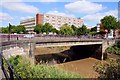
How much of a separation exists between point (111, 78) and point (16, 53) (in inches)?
517

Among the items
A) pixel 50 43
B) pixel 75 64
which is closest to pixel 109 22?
pixel 75 64

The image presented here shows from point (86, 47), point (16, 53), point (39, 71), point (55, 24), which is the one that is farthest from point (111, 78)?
point (55, 24)

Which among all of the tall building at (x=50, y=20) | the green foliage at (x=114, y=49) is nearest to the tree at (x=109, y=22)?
the green foliage at (x=114, y=49)

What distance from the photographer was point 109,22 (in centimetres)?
5341

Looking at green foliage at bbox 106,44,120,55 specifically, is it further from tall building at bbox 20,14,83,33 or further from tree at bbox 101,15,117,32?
tall building at bbox 20,14,83,33

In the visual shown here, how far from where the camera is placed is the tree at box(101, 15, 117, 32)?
5275cm

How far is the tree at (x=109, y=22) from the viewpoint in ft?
173

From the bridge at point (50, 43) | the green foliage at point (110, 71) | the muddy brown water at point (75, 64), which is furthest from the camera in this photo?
the muddy brown water at point (75, 64)

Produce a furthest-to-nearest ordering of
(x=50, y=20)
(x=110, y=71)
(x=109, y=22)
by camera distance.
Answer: (x=50, y=20) < (x=109, y=22) < (x=110, y=71)

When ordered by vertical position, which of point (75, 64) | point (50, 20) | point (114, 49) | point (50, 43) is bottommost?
point (75, 64)

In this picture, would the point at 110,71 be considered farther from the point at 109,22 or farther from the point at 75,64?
the point at 109,22

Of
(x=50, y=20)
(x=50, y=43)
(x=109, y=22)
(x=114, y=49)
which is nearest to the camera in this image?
(x=50, y=43)

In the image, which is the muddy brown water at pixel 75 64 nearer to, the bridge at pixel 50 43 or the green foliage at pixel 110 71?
the bridge at pixel 50 43

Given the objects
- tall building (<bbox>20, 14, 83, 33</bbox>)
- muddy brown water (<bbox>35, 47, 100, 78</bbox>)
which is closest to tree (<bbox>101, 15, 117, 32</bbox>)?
muddy brown water (<bbox>35, 47, 100, 78</bbox>)
